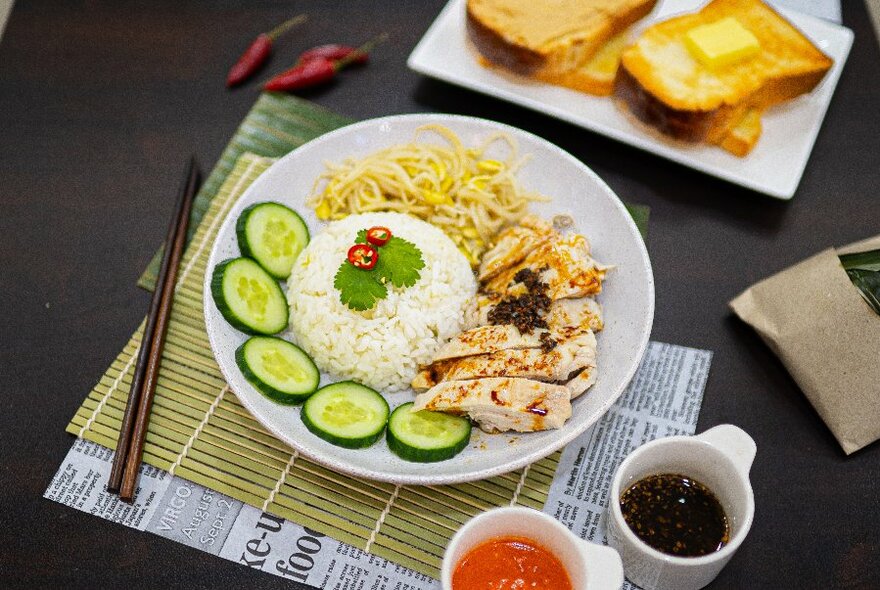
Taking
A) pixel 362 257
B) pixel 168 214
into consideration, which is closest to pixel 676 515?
pixel 362 257

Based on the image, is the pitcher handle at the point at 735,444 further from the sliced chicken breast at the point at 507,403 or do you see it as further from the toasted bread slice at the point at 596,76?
the toasted bread slice at the point at 596,76

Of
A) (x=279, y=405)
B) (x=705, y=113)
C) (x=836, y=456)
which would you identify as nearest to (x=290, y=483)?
(x=279, y=405)

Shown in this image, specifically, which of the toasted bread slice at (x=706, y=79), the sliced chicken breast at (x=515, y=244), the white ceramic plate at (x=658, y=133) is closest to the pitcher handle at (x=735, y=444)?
the sliced chicken breast at (x=515, y=244)

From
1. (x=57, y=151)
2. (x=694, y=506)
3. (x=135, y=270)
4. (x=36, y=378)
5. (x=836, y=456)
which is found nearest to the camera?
(x=694, y=506)

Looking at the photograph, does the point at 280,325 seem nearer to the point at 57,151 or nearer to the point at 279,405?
the point at 279,405

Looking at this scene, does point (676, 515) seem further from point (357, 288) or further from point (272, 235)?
point (272, 235)

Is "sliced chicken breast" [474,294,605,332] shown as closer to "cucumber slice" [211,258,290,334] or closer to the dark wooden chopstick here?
"cucumber slice" [211,258,290,334]
